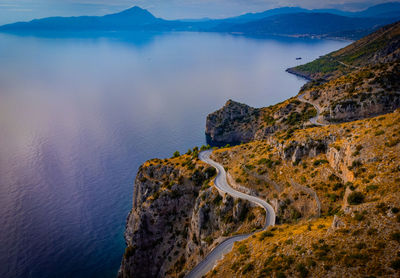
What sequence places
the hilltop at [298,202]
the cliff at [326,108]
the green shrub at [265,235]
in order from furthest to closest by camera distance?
the cliff at [326,108], the green shrub at [265,235], the hilltop at [298,202]

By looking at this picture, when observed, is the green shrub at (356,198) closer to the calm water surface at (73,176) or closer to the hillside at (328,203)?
the hillside at (328,203)

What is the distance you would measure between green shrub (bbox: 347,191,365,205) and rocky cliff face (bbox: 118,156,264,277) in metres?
16.5

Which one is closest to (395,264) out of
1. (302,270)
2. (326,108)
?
(302,270)

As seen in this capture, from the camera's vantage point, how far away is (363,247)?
2853 centimetres

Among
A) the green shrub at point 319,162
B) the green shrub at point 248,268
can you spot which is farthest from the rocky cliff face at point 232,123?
the green shrub at point 248,268

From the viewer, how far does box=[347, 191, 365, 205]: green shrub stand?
3672 centimetres

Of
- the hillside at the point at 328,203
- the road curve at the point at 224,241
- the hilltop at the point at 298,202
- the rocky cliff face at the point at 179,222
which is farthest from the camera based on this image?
the rocky cliff face at the point at 179,222

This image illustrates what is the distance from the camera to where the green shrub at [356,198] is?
3672cm

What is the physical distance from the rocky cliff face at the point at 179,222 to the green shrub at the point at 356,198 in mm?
16503

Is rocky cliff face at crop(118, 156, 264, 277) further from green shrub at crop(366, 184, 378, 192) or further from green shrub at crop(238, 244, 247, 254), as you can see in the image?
green shrub at crop(366, 184, 378, 192)

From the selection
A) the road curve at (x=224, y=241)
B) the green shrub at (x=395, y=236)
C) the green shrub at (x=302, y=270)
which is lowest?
the road curve at (x=224, y=241)

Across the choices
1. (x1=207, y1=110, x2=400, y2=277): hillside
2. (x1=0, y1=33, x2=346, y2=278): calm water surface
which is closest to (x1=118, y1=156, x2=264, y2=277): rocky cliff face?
(x1=207, y1=110, x2=400, y2=277): hillside

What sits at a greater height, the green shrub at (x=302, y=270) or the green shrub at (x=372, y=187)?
the green shrub at (x=372, y=187)

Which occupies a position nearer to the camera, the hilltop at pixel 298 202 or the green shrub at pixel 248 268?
the hilltop at pixel 298 202
